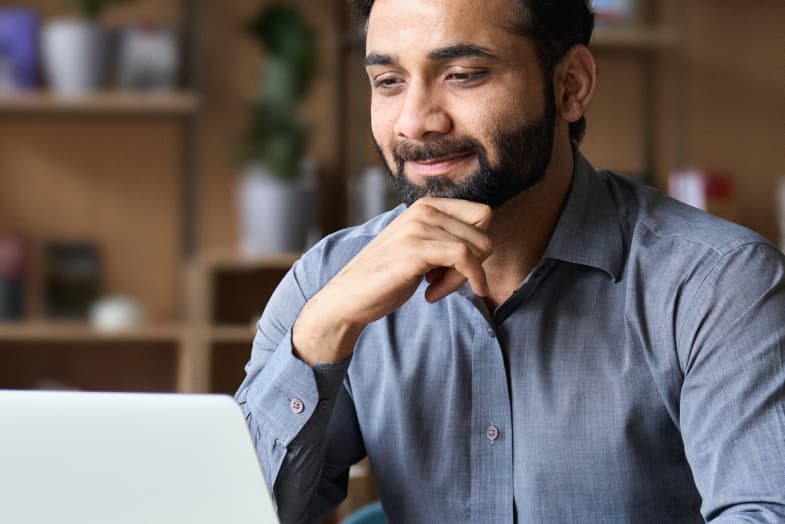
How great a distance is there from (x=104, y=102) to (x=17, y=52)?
293mm

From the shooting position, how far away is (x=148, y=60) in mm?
3312

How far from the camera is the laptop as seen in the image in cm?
77

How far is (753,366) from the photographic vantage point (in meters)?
1.14

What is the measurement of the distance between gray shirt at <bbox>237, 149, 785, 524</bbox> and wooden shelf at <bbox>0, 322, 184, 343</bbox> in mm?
1924

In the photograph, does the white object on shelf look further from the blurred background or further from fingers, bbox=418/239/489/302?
fingers, bbox=418/239/489/302

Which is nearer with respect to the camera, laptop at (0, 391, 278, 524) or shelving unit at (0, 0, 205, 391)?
laptop at (0, 391, 278, 524)

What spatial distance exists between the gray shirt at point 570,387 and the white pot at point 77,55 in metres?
2.06

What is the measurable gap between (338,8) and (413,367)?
229 cm

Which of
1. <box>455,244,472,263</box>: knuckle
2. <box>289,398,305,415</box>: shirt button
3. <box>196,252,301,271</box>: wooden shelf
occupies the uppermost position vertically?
<box>455,244,472,263</box>: knuckle

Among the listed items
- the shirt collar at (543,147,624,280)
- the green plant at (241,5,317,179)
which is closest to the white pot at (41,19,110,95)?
the green plant at (241,5,317,179)

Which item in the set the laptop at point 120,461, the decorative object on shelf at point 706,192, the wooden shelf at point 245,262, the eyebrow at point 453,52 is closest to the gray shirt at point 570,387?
the eyebrow at point 453,52

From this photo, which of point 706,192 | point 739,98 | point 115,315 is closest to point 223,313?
point 115,315

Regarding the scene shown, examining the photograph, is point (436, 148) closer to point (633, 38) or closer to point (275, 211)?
point (275, 211)

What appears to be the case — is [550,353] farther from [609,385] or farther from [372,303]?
[372,303]
